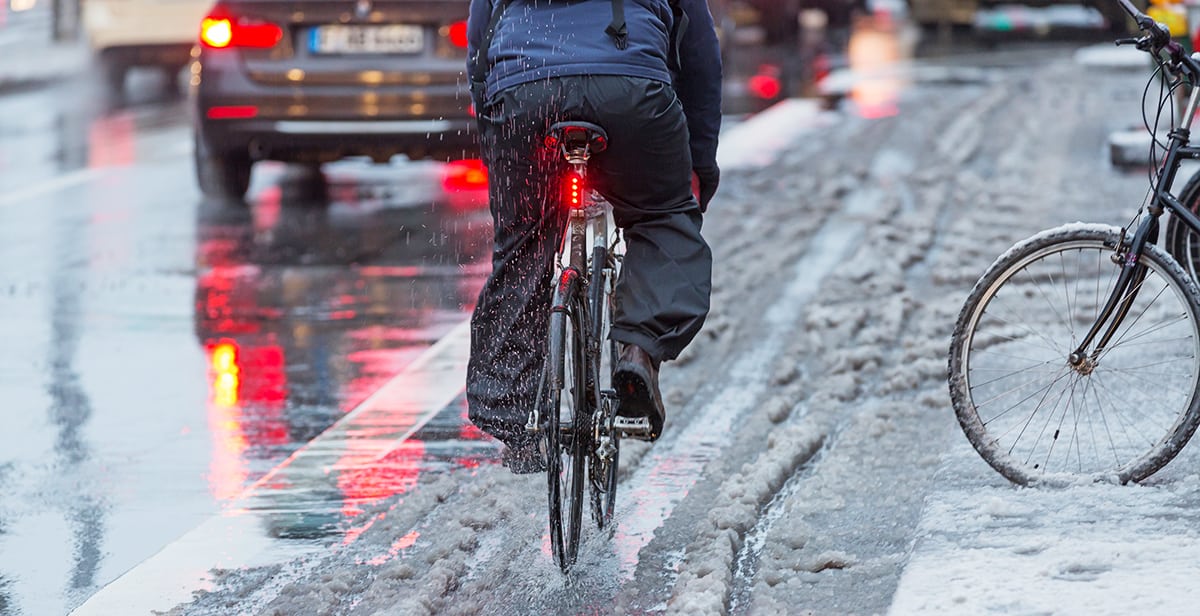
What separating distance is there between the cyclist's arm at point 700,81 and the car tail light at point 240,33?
6693 millimetres

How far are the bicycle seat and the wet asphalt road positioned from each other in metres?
1.58

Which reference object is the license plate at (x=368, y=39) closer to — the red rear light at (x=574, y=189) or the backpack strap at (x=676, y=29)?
the backpack strap at (x=676, y=29)

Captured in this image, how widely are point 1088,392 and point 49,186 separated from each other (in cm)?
836

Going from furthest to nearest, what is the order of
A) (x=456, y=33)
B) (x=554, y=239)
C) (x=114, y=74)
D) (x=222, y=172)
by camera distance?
(x=114, y=74) → (x=222, y=172) → (x=456, y=33) → (x=554, y=239)

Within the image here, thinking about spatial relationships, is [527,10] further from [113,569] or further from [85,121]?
[85,121]

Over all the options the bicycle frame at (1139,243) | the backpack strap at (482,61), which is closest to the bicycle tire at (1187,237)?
the bicycle frame at (1139,243)

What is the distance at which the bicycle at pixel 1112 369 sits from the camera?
4.71 meters

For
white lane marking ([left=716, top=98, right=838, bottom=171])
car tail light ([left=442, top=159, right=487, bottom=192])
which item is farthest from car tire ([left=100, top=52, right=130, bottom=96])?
car tail light ([left=442, top=159, right=487, bottom=192])

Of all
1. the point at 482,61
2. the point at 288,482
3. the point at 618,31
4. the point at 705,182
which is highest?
the point at 618,31

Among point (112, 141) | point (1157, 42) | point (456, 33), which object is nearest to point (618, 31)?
point (1157, 42)

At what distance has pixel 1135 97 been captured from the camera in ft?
50.6

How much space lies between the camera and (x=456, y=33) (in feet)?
35.6

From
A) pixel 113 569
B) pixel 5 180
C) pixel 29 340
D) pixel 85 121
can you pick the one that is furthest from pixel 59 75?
pixel 113 569

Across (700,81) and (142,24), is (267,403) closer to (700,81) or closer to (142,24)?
(700,81)
